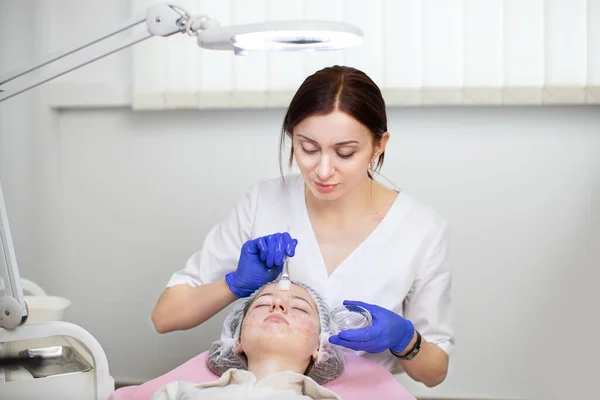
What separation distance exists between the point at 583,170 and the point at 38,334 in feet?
5.80

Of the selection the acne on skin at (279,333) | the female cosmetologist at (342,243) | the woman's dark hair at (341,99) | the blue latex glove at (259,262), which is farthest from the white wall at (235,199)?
the acne on skin at (279,333)

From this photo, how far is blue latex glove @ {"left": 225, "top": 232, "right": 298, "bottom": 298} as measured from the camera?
163 cm

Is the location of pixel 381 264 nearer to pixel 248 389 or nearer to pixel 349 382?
pixel 349 382

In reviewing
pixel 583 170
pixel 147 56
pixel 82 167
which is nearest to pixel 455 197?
pixel 583 170

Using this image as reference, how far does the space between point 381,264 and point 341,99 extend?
41 cm

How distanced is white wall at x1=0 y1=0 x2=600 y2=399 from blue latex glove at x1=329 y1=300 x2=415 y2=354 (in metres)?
1.00

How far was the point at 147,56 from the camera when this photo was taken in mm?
2451

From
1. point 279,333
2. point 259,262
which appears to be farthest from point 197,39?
point 279,333

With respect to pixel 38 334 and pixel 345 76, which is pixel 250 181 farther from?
pixel 38 334

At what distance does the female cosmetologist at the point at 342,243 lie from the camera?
165 centimetres

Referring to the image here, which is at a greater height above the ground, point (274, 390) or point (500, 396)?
point (274, 390)

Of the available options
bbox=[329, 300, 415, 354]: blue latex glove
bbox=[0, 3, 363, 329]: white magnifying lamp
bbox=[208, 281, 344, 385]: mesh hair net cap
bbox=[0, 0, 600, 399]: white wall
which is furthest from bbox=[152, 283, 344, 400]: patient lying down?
bbox=[0, 0, 600, 399]: white wall

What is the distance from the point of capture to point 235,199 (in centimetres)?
254

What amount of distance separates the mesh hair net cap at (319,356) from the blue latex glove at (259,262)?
28 millimetres
